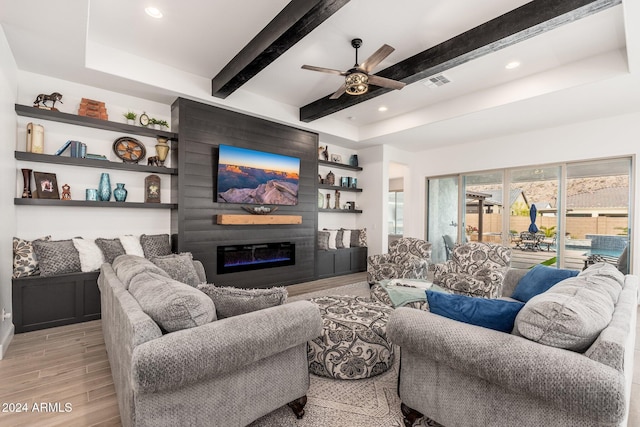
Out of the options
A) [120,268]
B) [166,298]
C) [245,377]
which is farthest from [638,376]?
[120,268]

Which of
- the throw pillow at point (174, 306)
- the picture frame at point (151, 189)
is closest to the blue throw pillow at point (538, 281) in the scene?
the throw pillow at point (174, 306)

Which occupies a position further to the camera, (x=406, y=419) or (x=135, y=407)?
(x=406, y=419)

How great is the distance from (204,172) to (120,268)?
7.45 feet

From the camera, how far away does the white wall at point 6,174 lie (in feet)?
8.73

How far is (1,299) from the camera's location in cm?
262

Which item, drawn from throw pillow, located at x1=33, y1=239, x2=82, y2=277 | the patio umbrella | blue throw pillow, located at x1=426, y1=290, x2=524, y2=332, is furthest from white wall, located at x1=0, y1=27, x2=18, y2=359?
the patio umbrella

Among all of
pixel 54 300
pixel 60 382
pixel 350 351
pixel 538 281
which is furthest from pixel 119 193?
pixel 538 281

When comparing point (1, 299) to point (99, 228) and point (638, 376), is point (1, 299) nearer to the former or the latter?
point (99, 228)

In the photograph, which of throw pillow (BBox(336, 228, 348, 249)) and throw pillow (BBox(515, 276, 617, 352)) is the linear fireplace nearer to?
throw pillow (BBox(336, 228, 348, 249))

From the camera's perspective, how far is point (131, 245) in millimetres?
3750

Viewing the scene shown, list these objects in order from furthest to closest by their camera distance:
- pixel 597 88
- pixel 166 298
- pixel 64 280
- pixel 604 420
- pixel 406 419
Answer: pixel 597 88, pixel 64 280, pixel 406 419, pixel 166 298, pixel 604 420

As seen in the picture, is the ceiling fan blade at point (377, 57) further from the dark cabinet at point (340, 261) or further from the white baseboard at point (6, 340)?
the white baseboard at point (6, 340)

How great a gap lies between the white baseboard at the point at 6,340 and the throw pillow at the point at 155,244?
4.46 feet

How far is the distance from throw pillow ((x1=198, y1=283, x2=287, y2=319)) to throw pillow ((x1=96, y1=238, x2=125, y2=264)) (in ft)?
8.23
